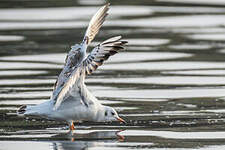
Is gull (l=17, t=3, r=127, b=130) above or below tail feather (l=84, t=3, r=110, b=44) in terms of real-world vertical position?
below

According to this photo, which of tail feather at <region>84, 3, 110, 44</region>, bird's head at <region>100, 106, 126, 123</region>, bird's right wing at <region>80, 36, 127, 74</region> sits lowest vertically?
bird's head at <region>100, 106, 126, 123</region>

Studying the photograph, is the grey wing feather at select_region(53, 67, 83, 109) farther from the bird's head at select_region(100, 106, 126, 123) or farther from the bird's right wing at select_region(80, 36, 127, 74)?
the bird's head at select_region(100, 106, 126, 123)

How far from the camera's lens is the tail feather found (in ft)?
47.4

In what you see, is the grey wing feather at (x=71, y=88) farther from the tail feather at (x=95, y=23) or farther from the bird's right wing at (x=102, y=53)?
the tail feather at (x=95, y=23)

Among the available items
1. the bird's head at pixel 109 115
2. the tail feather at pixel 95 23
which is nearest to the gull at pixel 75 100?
the bird's head at pixel 109 115

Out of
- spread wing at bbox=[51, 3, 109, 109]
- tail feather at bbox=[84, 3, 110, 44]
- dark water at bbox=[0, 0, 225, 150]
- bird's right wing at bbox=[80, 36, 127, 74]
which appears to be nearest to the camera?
bird's right wing at bbox=[80, 36, 127, 74]

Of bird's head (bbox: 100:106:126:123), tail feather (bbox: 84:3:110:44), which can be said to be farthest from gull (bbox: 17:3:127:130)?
tail feather (bbox: 84:3:110:44)

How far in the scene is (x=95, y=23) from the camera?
14.8 meters

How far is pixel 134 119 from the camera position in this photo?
13.9m

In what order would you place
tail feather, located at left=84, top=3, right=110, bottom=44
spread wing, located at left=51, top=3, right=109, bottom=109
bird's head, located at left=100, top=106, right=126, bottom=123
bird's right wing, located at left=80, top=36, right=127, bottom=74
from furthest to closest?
tail feather, located at left=84, top=3, right=110, bottom=44, bird's head, located at left=100, top=106, right=126, bottom=123, spread wing, located at left=51, top=3, right=109, bottom=109, bird's right wing, located at left=80, top=36, right=127, bottom=74

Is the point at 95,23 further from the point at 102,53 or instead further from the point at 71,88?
the point at 102,53

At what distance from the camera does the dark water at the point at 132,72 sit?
12617 millimetres

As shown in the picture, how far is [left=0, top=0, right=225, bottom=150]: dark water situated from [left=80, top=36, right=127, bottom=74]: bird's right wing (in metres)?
1.06

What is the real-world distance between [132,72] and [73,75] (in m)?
6.00
